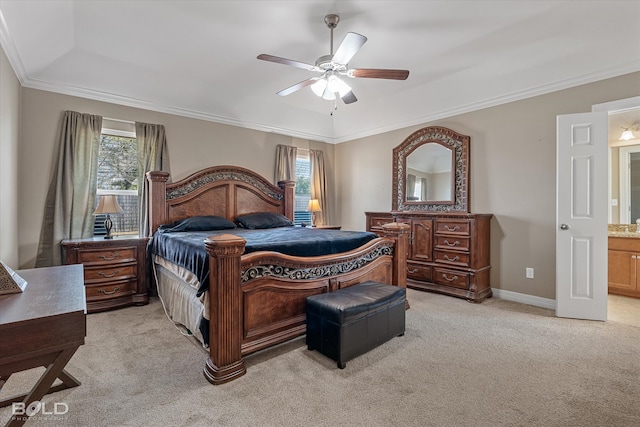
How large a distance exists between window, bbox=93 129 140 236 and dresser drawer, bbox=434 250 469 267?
4209 millimetres

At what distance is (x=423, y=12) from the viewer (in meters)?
2.68

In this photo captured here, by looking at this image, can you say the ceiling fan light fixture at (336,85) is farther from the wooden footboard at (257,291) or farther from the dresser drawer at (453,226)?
the dresser drawer at (453,226)

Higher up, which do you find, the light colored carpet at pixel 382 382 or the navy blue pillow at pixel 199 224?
the navy blue pillow at pixel 199 224

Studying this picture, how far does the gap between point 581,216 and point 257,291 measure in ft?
11.4

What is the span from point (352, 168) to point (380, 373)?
4.45m

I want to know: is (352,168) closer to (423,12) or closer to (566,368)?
(423,12)

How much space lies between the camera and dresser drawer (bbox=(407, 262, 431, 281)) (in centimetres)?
432

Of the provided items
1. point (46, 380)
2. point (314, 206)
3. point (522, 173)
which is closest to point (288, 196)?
point (314, 206)

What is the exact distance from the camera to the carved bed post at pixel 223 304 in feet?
6.68

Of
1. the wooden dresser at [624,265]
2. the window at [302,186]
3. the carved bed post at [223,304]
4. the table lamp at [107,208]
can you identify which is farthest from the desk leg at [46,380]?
the wooden dresser at [624,265]

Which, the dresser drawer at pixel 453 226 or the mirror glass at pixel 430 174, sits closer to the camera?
the dresser drawer at pixel 453 226

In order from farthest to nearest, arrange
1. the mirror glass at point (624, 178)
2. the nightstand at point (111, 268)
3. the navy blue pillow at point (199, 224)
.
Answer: the mirror glass at point (624, 178)
the navy blue pillow at point (199, 224)
the nightstand at point (111, 268)

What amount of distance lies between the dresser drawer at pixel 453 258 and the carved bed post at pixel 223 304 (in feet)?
10.1

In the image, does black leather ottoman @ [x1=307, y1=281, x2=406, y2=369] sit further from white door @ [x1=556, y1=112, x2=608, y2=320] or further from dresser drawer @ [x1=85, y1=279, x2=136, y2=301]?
dresser drawer @ [x1=85, y1=279, x2=136, y2=301]
